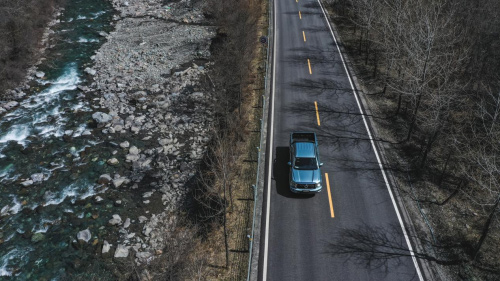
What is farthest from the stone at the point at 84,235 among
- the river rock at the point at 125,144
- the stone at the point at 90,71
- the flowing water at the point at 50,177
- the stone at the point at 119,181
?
the stone at the point at 90,71

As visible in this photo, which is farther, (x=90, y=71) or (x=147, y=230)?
(x=90, y=71)

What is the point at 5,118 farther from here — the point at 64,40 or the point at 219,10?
the point at 219,10

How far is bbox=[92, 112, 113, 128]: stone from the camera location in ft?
100

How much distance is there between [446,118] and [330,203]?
1164cm

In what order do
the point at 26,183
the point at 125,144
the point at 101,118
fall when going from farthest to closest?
the point at 101,118 < the point at 125,144 < the point at 26,183

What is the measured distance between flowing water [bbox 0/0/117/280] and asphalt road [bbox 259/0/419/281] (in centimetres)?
1119

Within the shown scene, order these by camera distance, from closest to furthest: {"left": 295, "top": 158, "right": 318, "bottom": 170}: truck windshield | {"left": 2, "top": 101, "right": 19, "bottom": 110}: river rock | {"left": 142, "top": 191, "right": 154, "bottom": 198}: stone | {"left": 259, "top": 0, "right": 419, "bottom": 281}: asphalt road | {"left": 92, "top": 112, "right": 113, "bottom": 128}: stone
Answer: {"left": 259, "top": 0, "right": 419, "bottom": 281}: asphalt road < {"left": 295, "top": 158, "right": 318, "bottom": 170}: truck windshield < {"left": 142, "top": 191, "right": 154, "bottom": 198}: stone < {"left": 92, "top": 112, "right": 113, "bottom": 128}: stone < {"left": 2, "top": 101, "right": 19, "bottom": 110}: river rock

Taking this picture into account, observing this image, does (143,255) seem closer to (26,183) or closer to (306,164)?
(306,164)

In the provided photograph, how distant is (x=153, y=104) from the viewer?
3256cm

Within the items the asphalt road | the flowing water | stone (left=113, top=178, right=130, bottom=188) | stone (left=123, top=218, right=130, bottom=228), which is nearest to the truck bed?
the asphalt road

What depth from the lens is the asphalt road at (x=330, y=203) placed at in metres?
17.6

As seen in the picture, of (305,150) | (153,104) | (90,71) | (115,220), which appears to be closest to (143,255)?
(115,220)

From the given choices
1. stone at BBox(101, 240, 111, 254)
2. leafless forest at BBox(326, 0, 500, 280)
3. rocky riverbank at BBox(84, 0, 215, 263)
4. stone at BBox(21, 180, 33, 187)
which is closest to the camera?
leafless forest at BBox(326, 0, 500, 280)

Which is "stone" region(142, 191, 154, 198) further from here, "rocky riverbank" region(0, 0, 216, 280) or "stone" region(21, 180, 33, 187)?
"stone" region(21, 180, 33, 187)
